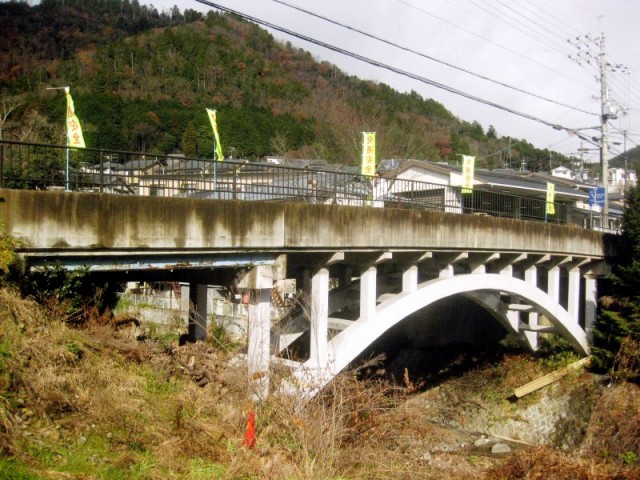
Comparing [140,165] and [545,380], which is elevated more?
[140,165]

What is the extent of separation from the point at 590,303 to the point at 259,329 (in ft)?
46.7

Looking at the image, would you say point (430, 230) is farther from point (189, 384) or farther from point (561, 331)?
point (561, 331)

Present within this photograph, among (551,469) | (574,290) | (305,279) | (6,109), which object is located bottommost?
(551,469)

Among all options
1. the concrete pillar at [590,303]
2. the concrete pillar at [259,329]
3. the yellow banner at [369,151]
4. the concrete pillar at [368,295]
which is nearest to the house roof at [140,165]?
the concrete pillar at [259,329]

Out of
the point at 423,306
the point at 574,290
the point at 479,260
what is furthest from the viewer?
the point at 574,290

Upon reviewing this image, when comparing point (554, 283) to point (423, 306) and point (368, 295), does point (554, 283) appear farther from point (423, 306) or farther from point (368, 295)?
point (368, 295)

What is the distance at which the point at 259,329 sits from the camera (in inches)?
337

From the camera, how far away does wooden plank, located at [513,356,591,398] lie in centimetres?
1764

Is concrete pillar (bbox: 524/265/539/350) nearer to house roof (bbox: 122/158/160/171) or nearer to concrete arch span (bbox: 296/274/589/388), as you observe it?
concrete arch span (bbox: 296/274/589/388)

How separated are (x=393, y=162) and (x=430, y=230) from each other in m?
17.8

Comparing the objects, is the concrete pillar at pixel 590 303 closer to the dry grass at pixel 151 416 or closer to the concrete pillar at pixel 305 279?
the dry grass at pixel 151 416

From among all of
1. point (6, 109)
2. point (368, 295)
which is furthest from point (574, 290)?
point (6, 109)

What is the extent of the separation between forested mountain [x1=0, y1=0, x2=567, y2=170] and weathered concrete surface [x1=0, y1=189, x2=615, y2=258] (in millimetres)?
15426

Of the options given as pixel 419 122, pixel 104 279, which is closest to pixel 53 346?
pixel 104 279
